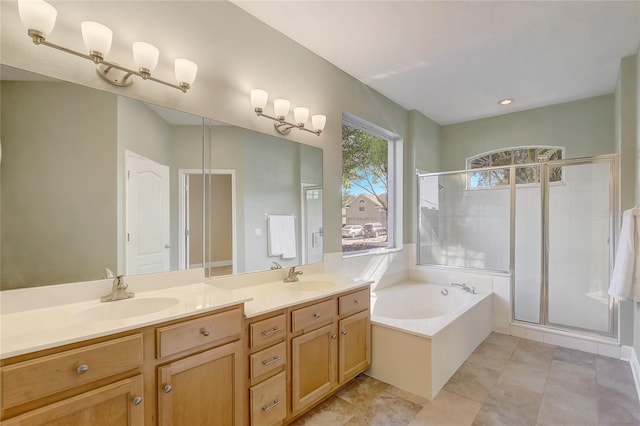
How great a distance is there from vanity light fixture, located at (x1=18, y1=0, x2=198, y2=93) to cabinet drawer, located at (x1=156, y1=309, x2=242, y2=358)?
1.27 metres

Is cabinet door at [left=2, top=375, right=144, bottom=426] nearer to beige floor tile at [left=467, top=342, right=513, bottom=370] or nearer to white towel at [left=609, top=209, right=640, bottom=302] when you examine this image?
beige floor tile at [left=467, top=342, right=513, bottom=370]

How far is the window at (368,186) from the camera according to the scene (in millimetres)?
3136

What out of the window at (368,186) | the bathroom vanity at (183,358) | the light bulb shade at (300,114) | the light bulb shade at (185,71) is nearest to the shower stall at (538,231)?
the window at (368,186)

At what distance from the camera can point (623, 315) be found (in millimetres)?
2664

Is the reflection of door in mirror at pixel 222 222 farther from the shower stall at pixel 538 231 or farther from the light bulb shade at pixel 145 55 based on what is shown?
the shower stall at pixel 538 231

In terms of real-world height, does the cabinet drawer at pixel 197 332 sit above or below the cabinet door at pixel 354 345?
above

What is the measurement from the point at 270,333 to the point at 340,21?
221 cm

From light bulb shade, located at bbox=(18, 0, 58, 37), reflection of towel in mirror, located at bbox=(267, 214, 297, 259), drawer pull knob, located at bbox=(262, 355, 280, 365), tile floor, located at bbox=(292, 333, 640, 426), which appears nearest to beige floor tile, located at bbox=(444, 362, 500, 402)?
tile floor, located at bbox=(292, 333, 640, 426)

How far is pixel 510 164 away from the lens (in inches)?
151

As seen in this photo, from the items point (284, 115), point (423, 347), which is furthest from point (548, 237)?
point (284, 115)

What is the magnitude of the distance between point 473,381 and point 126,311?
247cm

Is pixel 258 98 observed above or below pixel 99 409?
above

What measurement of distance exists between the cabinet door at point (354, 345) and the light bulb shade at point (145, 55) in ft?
6.34

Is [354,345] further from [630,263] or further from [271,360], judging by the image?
[630,263]
